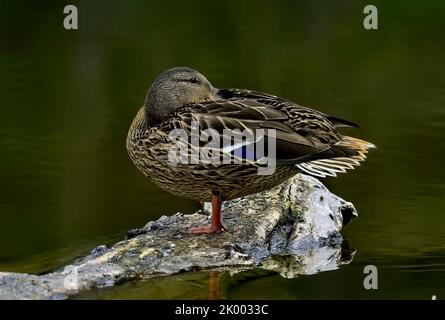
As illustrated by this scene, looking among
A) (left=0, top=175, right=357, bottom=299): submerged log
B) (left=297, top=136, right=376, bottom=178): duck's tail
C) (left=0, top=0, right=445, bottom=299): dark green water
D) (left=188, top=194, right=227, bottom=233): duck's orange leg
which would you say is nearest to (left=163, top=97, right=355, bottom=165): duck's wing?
(left=297, top=136, right=376, bottom=178): duck's tail

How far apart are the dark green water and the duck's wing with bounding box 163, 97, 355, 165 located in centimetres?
81

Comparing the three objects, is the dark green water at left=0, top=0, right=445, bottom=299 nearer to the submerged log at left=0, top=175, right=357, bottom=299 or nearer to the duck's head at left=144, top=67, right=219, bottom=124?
the submerged log at left=0, top=175, right=357, bottom=299

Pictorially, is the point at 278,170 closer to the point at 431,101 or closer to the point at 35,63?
the point at 431,101

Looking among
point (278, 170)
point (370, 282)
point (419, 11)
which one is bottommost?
point (370, 282)

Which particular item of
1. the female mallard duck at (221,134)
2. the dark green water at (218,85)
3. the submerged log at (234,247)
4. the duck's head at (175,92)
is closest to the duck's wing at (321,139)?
the female mallard duck at (221,134)

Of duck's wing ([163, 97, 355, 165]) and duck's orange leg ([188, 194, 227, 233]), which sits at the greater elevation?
duck's wing ([163, 97, 355, 165])

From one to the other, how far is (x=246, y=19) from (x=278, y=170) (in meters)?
11.8

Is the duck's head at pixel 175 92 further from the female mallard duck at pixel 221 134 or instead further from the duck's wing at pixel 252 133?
the duck's wing at pixel 252 133

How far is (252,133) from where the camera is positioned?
22.6 ft

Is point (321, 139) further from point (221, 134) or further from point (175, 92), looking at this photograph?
point (175, 92)

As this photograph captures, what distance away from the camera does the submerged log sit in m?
6.16

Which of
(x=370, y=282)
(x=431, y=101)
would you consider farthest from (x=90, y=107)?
(x=370, y=282)

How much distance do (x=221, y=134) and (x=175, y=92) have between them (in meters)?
0.66
